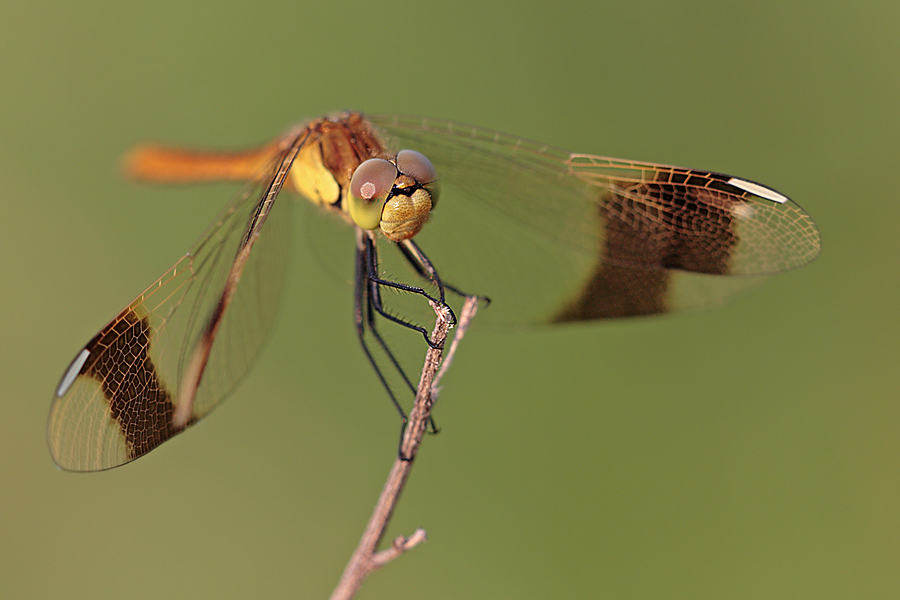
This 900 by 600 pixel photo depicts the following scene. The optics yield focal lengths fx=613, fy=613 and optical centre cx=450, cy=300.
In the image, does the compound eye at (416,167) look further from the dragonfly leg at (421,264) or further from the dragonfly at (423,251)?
the dragonfly leg at (421,264)

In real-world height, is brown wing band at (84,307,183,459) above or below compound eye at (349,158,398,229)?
below

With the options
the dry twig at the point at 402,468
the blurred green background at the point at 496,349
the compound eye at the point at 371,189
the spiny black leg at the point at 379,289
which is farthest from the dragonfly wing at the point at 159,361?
the blurred green background at the point at 496,349

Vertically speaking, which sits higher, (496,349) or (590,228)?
(590,228)

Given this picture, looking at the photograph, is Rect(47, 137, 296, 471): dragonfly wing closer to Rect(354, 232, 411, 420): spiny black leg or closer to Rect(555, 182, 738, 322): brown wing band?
Rect(354, 232, 411, 420): spiny black leg

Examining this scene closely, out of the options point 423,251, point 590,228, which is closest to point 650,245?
point 590,228

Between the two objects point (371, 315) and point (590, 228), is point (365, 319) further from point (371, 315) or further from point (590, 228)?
point (590, 228)

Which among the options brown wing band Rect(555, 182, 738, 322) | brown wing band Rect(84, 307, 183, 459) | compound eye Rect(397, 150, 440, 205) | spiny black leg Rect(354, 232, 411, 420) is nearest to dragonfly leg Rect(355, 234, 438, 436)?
spiny black leg Rect(354, 232, 411, 420)
